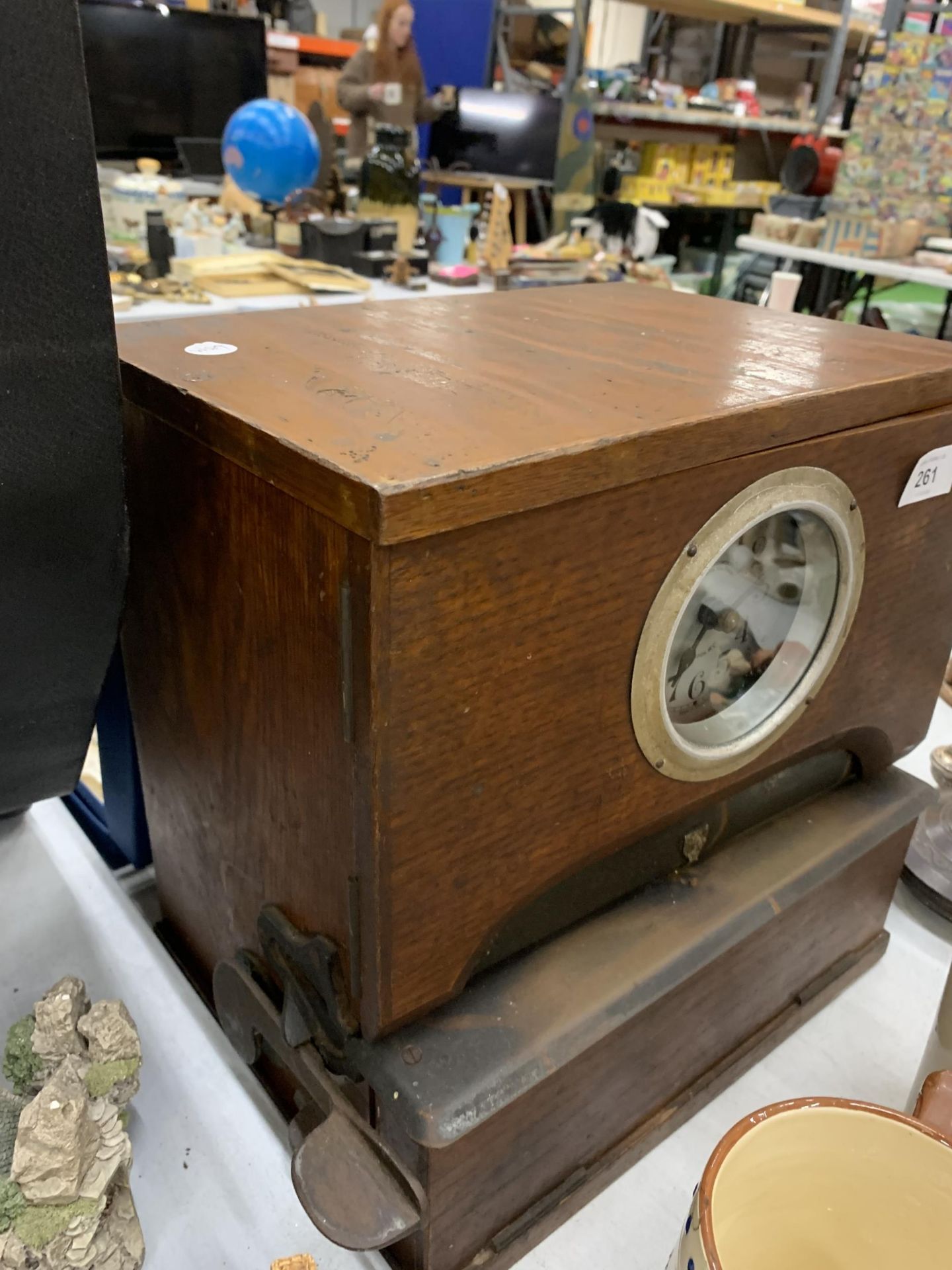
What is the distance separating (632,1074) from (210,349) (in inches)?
21.1

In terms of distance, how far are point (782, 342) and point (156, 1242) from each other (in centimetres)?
69

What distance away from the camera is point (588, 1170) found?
25.6 inches

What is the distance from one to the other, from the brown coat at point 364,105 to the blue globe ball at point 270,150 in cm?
72

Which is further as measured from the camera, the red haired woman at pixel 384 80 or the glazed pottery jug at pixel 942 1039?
the red haired woman at pixel 384 80

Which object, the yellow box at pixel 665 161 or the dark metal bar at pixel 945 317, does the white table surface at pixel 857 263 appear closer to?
the dark metal bar at pixel 945 317

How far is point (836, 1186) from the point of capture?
0.46 meters

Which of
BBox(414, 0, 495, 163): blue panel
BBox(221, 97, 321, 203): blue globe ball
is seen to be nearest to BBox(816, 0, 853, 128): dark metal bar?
BBox(414, 0, 495, 163): blue panel

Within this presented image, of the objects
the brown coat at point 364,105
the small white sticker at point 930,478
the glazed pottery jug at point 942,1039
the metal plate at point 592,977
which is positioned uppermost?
the brown coat at point 364,105

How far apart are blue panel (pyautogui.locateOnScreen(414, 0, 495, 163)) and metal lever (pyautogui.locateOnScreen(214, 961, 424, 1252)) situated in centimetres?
377

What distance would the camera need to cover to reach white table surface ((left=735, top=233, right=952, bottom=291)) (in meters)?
2.55

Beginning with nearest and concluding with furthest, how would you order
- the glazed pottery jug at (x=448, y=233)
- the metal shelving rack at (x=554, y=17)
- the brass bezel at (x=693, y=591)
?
the brass bezel at (x=693, y=591) → the glazed pottery jug at (x=448, y=233) → the metal shelving rack at (x=554, y=17)

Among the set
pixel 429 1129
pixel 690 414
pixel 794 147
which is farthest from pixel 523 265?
pixel 429 1129

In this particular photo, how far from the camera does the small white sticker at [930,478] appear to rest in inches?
25.7

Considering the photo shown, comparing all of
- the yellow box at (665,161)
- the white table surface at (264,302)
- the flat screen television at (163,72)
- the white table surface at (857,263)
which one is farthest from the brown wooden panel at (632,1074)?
the yellow box at (665,161)
